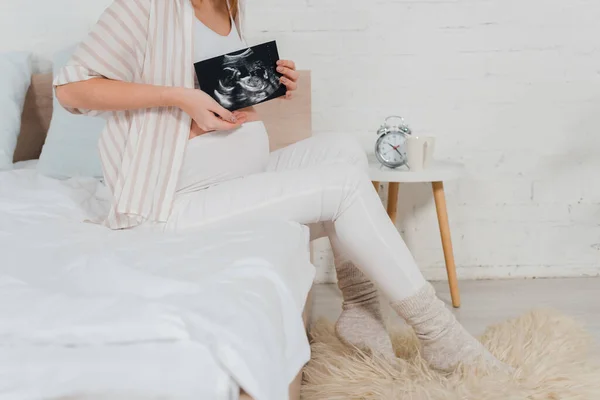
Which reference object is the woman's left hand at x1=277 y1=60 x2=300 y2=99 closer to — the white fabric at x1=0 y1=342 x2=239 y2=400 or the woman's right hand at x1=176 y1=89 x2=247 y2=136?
the woman's right hand at x1=176 y1=89 x2=247 y2=136

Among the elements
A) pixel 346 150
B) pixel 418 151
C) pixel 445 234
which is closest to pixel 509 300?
pixel 445 234

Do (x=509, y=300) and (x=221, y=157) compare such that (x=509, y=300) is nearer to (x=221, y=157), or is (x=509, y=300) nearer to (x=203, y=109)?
(x=221, y=157)

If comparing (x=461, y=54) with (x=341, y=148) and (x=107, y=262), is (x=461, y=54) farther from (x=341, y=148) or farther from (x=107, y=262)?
Answer: (x=107, y=262)

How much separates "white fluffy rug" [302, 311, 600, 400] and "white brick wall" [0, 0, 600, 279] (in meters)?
0.66

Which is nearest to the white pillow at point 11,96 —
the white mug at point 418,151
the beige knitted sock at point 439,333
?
the white mug at point 418,151

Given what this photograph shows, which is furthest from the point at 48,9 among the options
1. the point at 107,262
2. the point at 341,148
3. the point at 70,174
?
the point at 107,262

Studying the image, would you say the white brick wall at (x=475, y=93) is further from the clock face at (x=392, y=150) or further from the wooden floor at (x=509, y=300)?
the clock face at (x=392, y=150)

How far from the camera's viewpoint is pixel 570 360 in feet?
4.76

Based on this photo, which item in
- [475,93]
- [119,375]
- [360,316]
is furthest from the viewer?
[475,93]

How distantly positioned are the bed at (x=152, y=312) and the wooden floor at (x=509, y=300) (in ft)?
2.73

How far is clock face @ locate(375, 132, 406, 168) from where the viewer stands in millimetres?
1979

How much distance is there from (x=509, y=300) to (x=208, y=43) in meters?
1.23

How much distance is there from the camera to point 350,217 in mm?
1229

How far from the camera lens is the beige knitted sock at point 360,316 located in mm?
1435
